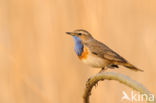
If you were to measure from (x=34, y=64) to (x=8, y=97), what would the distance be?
8.6 inches

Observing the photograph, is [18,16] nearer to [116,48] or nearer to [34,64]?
[34,64]

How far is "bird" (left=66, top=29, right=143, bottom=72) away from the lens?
155cm

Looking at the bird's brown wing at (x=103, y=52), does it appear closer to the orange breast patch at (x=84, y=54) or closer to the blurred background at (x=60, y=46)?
the orange breast patch at (x=84, y=54)

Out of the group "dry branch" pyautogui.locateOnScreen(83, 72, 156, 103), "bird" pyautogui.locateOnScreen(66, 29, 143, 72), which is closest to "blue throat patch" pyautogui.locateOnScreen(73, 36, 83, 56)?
"bird" pyautogui.locateOnScreen(66, 29, 143, 72)

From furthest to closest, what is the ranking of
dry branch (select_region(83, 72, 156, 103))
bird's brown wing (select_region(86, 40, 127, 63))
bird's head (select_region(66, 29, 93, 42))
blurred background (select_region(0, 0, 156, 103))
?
blurred background (select_region(0, 0, 156, 103)) < bird's head (select_region(66, 29, 93, 42)) < bird's brown wing (select_region(86, 40, 127, 63)) < dry branch (select_region(83, 72, 156, 103))

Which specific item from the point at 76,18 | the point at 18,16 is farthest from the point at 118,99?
the point at 18,16

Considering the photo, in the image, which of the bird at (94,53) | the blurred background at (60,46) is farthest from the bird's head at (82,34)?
the blurred background at (60,46)

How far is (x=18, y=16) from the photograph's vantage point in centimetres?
226

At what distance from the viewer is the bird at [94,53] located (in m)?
1.55

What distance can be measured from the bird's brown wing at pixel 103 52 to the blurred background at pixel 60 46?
0.46 m

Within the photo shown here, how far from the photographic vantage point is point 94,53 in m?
1.68

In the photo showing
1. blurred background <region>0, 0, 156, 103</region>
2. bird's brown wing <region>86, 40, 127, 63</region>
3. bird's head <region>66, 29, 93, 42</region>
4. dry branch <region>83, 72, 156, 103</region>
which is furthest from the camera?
blurred background <region>0, 0, 156, 103</region>

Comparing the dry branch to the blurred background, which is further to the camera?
the blurred background

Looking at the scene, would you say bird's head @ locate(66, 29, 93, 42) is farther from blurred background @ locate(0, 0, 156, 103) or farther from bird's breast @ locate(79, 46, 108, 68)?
blurred background @ locate(0, 0, 156, 103)
